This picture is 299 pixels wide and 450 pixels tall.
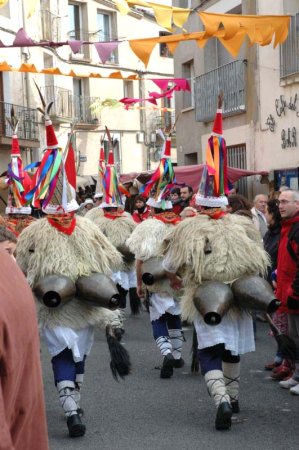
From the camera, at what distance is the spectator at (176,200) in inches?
438

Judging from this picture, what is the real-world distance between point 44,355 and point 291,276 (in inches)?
134

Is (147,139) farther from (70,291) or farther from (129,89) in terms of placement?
(70,291)

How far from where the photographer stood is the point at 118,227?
1041 cm

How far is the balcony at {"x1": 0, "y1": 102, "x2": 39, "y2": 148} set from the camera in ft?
89.0

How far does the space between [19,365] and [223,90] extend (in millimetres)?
17693

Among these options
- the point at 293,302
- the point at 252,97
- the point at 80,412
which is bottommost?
the point at 80,412

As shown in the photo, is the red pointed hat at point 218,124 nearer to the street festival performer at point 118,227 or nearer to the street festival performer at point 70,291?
the street festival performer at point 70,291

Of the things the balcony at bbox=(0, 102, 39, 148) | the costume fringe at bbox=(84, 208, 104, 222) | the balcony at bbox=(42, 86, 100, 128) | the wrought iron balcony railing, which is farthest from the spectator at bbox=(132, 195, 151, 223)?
the balcony at bbox=(42, 86, 100, 128)

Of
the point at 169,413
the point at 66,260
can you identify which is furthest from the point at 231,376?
the point at 66,260

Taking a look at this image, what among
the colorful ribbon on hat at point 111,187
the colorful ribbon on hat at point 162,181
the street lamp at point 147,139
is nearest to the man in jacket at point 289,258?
the colorful ribbon on hat at point 162,181

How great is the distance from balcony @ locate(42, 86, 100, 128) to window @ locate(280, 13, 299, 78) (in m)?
15.2

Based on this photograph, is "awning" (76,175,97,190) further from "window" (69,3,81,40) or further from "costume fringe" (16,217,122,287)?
"costume fringe" (16,217,122,287)

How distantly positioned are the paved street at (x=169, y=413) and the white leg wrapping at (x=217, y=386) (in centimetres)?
26

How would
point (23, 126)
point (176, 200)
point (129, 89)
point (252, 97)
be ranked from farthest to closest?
point (129, 89), point (23, 126), point (252, 97), point (176, 200)
